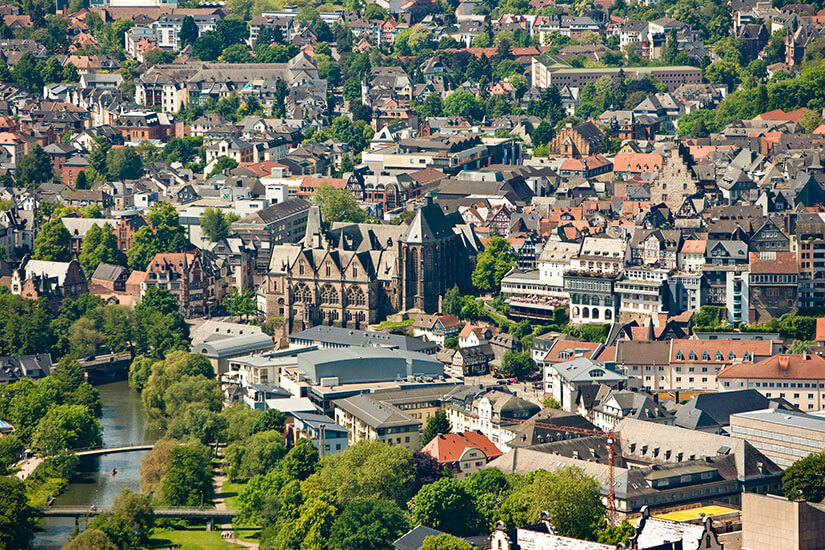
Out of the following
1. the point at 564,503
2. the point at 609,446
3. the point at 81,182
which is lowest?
the point at 564,503

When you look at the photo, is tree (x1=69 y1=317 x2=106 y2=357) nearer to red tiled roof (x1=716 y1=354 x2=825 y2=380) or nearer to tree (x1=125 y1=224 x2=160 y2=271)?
tree (x1=125 y1=224 x2=160 y2=271)

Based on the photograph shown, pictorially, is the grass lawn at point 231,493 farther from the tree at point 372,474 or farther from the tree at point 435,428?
the tree at point 435,428

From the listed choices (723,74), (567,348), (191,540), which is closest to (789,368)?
(567,348)

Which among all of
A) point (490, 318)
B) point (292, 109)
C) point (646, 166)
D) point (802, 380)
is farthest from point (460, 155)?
point (802, 380)

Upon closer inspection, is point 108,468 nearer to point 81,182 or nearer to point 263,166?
point 263,166

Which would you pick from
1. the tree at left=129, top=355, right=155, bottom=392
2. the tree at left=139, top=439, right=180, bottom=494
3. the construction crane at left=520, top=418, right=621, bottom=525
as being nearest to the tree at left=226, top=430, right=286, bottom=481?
the tree at left=139, top=439, right=180, bottom=494

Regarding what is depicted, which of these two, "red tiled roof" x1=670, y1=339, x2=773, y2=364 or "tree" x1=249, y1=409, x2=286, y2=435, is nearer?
"tree" x1=249, y1=409, x2=286, y2=435

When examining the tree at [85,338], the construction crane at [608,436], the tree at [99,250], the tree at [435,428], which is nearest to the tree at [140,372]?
the tree at [85,338]
